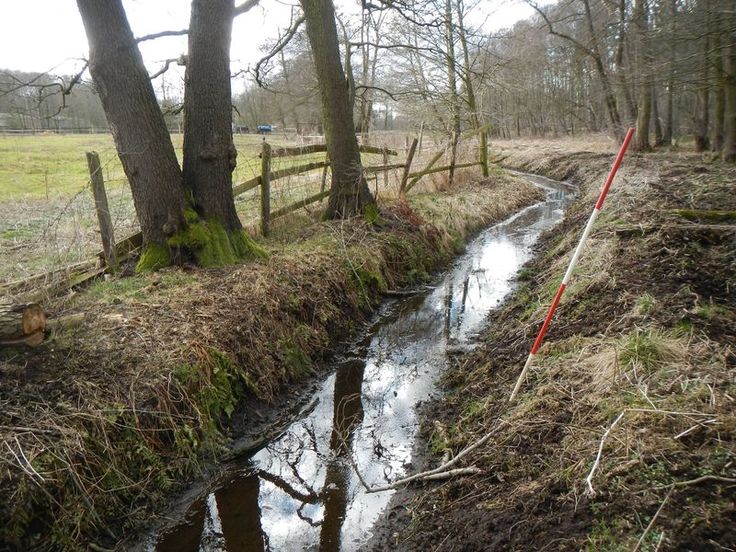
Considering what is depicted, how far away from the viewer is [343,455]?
425cm

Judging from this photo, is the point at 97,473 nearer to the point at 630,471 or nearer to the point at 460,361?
the point at 630,471

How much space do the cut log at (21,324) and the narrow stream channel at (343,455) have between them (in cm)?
185

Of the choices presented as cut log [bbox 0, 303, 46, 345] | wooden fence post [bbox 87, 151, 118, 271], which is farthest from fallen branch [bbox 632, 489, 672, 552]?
wooden fence post [bbox 87, 151, 118, 271]

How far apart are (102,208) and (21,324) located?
2.29 metres

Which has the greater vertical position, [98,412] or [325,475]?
[98,412]

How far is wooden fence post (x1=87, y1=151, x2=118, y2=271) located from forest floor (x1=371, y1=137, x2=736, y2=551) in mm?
4154

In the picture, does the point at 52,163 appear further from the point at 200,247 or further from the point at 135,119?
the point at 200,247

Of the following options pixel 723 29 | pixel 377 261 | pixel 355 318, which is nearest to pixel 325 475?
pixel 355 318

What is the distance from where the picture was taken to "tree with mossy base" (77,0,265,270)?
543 centimetres

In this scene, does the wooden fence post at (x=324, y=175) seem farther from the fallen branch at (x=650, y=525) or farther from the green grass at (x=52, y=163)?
the fallen branch at (x=650, y=525)

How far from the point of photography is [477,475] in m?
3.27

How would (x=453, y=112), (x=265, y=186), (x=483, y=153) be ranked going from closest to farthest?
(x=265, y=186) < (x=453, y=112) < (x=483, y=153)

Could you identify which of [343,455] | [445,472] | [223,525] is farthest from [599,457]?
[223,525]

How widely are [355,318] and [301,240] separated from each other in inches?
66.5
